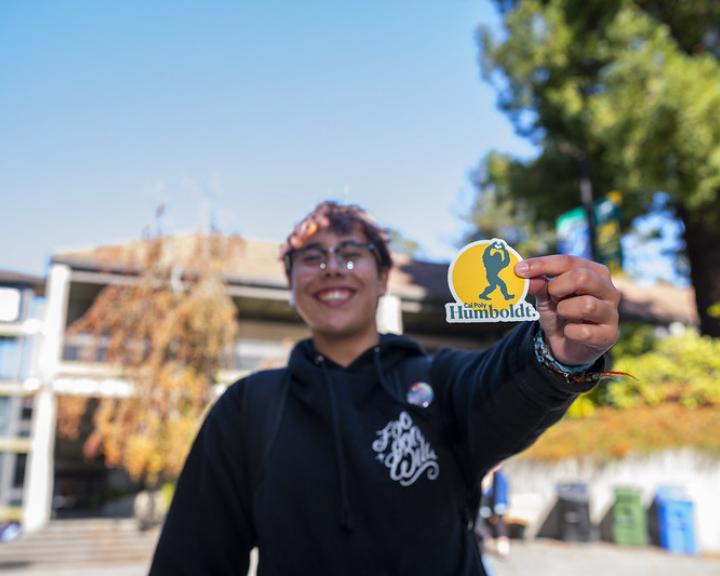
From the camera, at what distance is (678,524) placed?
9.21 m

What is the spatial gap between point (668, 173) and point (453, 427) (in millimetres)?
11622

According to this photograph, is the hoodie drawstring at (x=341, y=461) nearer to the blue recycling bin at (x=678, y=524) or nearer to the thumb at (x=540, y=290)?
the thumb at (x=540, y=290)

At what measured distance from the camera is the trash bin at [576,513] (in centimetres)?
999

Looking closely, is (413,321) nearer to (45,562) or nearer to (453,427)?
(45,562)

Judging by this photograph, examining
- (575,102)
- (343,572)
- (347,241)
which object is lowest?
(343,572)

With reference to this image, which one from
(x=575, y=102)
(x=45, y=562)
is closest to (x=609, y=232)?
(x=575, y=102)

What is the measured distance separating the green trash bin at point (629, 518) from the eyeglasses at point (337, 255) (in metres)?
9.63

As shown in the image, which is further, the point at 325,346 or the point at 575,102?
the point at 575,102

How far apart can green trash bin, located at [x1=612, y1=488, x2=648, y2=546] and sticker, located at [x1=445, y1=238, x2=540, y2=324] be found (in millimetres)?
9806

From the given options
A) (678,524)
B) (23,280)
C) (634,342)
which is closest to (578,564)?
(678,524)

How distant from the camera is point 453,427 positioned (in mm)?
1656

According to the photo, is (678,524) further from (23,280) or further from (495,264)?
(23,280)

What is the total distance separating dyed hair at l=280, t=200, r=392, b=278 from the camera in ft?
5.87

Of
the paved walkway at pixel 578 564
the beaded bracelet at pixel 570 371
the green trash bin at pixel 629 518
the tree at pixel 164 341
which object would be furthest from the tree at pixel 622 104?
the beaded bracelet at pixel 570 371
